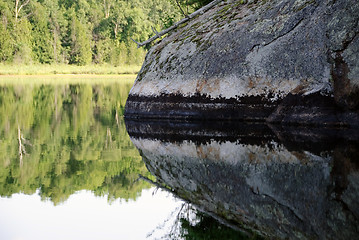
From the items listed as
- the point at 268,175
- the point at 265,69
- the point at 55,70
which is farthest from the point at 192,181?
the point at 55,70

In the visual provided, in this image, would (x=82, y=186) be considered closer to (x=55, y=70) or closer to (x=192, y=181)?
(x=192, y=181)

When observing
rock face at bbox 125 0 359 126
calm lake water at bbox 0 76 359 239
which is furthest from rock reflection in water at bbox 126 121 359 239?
rock face at bbox 125 0 359 126

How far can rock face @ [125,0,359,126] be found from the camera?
11.1m

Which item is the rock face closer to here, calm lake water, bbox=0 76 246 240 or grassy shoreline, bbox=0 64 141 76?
calm lake water, bbox=0 76 246 240

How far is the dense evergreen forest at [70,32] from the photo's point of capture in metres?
60.8

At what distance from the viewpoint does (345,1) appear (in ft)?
37.3

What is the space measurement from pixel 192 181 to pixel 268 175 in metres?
0.84

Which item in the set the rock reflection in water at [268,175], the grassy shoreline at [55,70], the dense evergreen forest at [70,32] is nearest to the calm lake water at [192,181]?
the rock reflection in water at [268,175]

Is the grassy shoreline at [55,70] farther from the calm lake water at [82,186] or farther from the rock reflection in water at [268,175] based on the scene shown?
the rock reflection in water at [268,175]

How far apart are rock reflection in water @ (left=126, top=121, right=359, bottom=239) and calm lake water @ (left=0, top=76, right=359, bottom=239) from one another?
0.5 inches

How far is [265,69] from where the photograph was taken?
39.1ft

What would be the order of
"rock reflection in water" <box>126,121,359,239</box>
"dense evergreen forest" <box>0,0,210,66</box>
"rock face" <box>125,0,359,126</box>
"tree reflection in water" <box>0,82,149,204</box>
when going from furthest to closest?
"dense evergreen forest" <box>0,0,210,66</box> → "rock face" <box>125,0,359,126</box> → "tree reflection in water" <box>0,82,149,204</box> → "rock reflection in water" <box>126,121,359,239</box>

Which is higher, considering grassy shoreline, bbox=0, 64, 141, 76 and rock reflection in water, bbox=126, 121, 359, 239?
rock reflection in water, bbox=126, 121, 359, 239

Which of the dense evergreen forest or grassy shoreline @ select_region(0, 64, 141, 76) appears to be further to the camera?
the dense evergreen forest
